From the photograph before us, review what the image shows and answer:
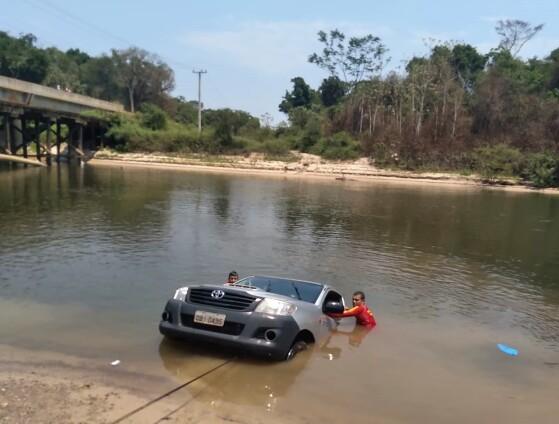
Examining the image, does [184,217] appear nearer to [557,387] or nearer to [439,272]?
[439,272]

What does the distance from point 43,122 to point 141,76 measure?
115 feet

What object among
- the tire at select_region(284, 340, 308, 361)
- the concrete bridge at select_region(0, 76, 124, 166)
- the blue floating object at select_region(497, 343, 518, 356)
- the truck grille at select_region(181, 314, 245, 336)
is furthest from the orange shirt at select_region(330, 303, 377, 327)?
the concrete bridge at select_region(0, 76, 124, 166)

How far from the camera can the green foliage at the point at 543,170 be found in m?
57.8

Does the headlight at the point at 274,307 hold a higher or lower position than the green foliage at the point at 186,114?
lower

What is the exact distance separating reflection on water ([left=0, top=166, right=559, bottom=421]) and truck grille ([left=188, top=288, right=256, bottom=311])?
86 cm

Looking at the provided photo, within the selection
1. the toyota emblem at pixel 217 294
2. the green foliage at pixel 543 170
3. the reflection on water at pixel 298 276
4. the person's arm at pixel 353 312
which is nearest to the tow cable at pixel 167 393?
the reflection on water at pixel 298 276

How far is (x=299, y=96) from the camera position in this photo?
4203 inches

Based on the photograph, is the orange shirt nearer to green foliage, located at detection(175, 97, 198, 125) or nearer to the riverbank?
the riverbank

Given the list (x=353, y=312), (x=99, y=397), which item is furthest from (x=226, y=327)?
(x=353, y=312)

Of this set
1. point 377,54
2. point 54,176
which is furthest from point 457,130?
point 54,176

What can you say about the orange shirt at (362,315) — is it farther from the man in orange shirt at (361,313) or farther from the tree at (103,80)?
the tree at (103,80)

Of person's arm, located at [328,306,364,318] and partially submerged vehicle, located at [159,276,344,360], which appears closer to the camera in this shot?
partially submerged vehicle, located at [159,276,344,360]

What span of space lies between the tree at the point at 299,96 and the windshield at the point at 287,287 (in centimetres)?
9831

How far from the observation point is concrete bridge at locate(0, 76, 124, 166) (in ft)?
179
